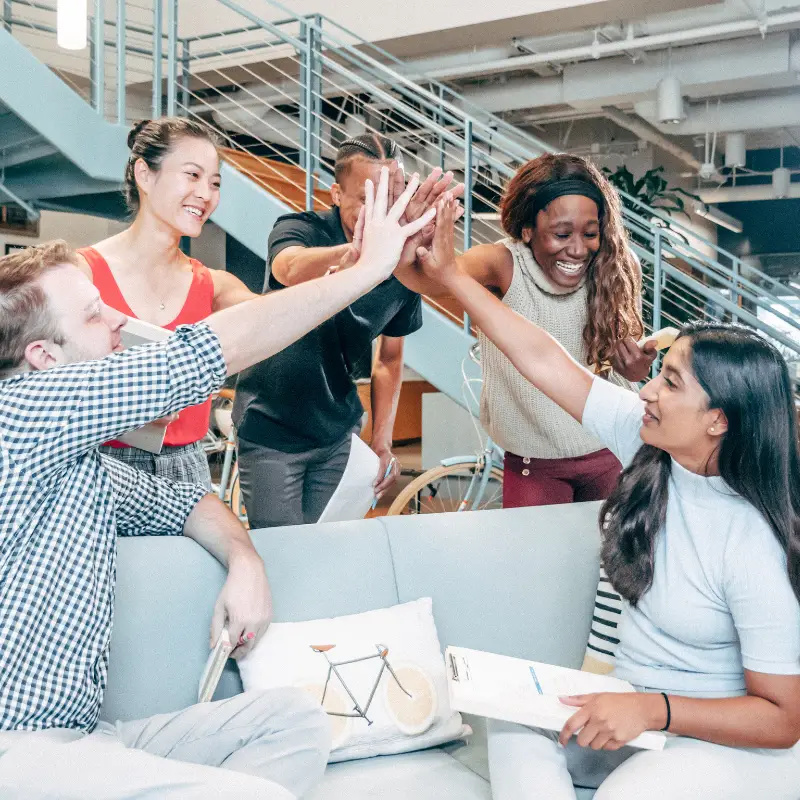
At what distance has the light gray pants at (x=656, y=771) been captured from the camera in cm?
137

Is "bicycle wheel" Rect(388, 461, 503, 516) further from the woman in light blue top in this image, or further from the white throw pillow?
the woman in light blue top

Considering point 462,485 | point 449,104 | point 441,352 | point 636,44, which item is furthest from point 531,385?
point 636,44

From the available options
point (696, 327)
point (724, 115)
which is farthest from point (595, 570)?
point (724, 115)

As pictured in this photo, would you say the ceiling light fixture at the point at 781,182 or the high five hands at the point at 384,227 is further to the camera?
the ceiling light fixture at the point at 781,182

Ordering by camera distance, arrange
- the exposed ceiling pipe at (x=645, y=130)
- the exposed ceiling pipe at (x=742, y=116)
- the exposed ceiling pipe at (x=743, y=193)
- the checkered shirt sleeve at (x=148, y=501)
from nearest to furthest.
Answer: the checkered shirt sleeve at (x=148, y=501), the exposed ceiling pipe at (x=742, y=116), the exposed ceiling pipe at (x=645, y=130), the exposed ceiling pipe at (x=743, y=193)

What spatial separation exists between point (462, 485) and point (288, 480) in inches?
67.1

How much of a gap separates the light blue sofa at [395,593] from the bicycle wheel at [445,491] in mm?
1504

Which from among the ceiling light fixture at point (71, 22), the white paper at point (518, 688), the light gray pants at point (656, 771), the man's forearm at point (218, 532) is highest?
the ceiling light fixture at point (71, 22)

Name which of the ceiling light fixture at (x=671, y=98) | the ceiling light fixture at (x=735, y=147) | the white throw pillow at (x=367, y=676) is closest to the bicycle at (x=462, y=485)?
the white throw pillow at (x=367, y=676)

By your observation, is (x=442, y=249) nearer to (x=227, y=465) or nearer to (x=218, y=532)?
(x=218, y=532)

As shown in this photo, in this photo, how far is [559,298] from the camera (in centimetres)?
215

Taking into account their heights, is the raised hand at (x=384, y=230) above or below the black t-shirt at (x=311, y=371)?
above

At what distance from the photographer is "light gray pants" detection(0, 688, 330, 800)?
115cm

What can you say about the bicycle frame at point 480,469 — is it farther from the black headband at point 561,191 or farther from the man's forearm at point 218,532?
the man's forearm at point 218,532
